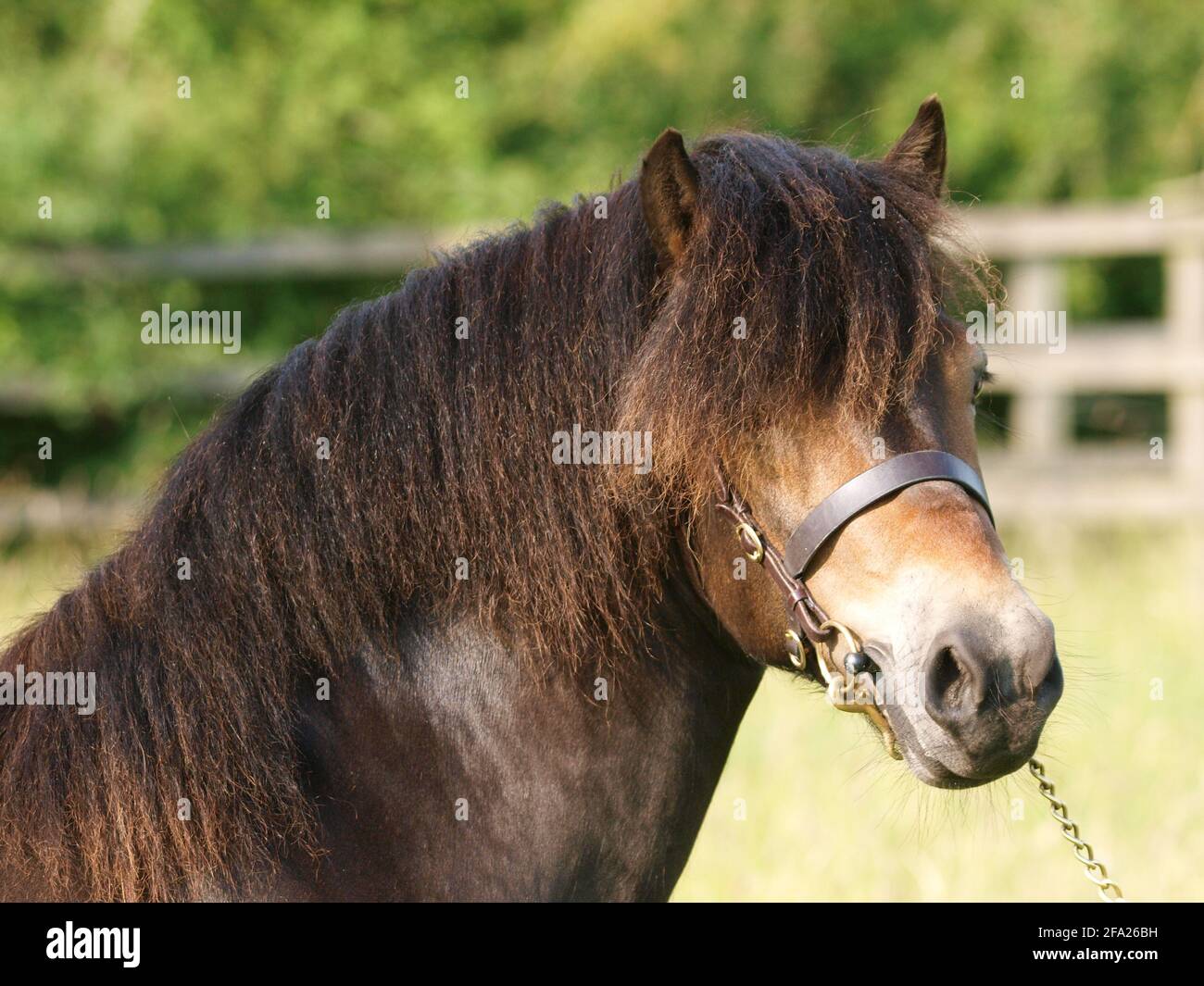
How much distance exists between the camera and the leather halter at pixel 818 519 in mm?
2039

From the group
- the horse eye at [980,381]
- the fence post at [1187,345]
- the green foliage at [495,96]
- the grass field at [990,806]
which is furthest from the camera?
the green foliage at [495,96]

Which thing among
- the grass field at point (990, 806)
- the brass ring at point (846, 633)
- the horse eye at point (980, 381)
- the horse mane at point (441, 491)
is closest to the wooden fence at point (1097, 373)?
the grass field at point (990, 806)

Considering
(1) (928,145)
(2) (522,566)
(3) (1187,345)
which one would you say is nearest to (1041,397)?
(3) (1187,345)

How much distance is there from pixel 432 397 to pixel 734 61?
421 inches

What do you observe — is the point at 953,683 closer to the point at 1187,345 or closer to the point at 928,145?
the point at 928,145

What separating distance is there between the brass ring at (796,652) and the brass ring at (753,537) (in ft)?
0.45

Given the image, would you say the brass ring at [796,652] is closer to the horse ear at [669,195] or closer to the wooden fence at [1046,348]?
the horse ear at [669,195]

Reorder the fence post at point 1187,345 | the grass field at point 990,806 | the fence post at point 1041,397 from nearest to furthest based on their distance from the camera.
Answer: the grass field at point 990,806, the fence post at point 1187,345, the fence post at point 1041,397

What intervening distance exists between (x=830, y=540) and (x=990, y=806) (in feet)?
5.72

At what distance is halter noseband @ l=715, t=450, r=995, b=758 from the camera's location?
2.04 m

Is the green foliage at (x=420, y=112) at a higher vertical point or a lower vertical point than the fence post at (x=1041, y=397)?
higher
